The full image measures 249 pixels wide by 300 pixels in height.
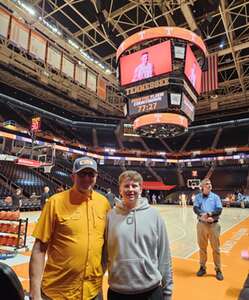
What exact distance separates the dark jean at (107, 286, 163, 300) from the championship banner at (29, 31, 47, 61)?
30.5 feet

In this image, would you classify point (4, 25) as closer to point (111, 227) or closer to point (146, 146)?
point (111, 227)

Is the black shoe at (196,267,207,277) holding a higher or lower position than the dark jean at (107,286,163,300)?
lower

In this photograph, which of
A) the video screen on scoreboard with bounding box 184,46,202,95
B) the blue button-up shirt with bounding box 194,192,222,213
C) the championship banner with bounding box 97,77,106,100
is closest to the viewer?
the blue button-up shirt with bounding box 194,192,222,213

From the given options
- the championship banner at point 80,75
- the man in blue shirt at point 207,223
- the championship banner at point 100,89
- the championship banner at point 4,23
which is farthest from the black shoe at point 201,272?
the championship banner at point 100,89

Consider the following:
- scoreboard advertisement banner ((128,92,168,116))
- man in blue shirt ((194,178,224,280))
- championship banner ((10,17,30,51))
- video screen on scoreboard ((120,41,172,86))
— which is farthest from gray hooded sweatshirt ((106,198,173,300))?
championship banner ((10,17,30,51))

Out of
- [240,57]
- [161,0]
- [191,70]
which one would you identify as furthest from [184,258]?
[240,57]

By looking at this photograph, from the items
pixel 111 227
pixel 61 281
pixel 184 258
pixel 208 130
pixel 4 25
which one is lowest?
pixel 184 258

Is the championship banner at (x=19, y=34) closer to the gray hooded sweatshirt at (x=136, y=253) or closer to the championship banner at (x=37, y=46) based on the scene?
the championship banner at (x=37, y=46)

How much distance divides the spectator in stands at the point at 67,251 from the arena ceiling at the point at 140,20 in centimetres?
1000

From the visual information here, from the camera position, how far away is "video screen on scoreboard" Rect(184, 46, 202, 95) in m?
8.26

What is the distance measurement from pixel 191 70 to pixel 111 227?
8060mm

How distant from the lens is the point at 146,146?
3494cm

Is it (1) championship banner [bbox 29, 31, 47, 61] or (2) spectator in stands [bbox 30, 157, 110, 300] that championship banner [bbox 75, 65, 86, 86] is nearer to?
(1) championship banner [bbox 29, 31, 47, 61]

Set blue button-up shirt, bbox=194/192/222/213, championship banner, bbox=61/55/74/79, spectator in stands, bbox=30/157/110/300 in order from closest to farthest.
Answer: spectator in stands, bbox=30/157/110/300, blue button-up shirt, bbox=194/192/222/213, championship banner, bbox=61/55/74/79
